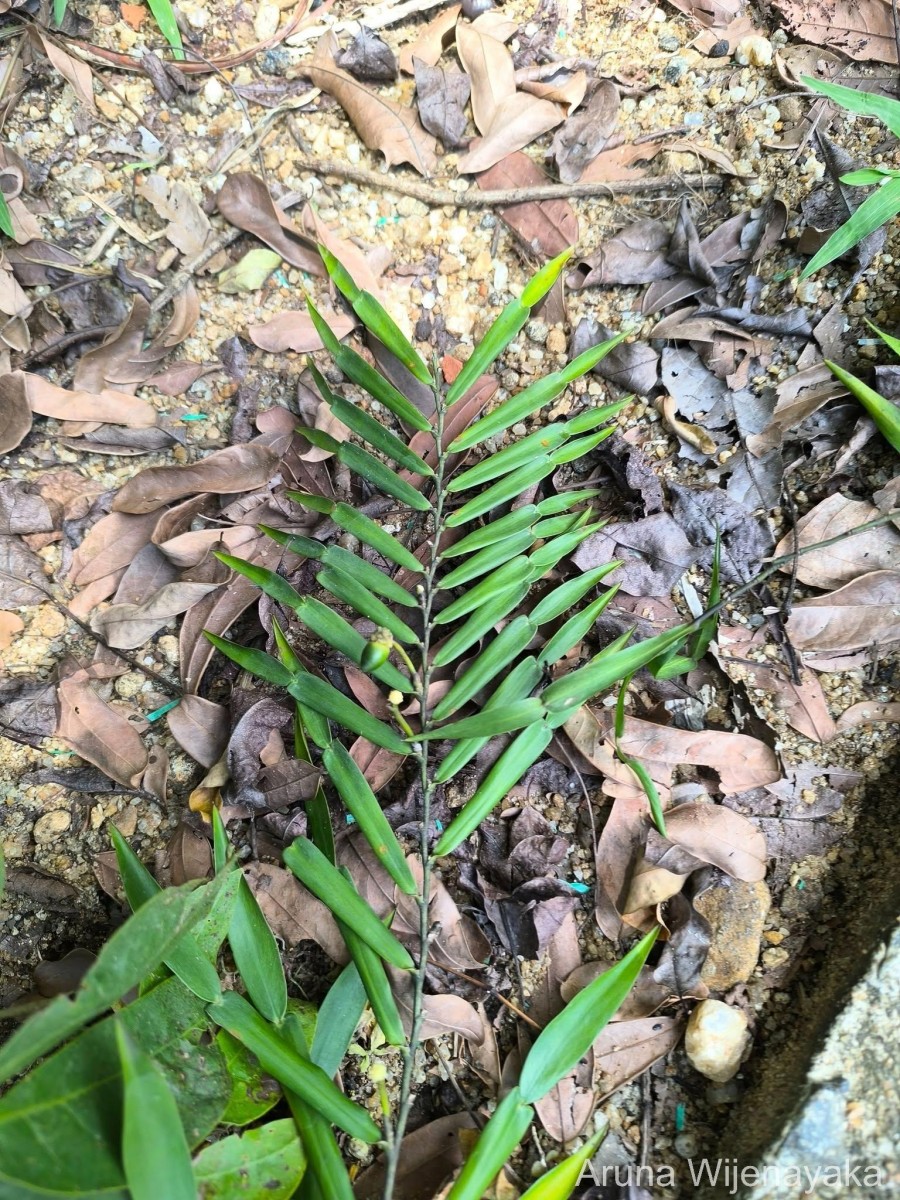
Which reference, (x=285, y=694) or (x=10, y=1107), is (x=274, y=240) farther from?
(x=10, y=1107)

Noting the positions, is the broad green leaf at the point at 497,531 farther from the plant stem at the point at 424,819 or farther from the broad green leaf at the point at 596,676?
the broad green leaf at the point at 596,676

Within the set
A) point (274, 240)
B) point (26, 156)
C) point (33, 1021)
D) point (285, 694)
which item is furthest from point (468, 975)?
point (26, 156)

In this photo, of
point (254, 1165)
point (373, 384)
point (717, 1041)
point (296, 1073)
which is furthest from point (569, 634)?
point (254, 1165)

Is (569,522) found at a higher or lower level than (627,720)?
higher

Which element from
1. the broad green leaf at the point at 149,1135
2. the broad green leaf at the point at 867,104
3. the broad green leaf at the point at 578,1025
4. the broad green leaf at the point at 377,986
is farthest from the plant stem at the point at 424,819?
the broad green leaf at the point at 867,104

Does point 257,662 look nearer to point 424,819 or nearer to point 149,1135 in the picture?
Answer: point 424,819
